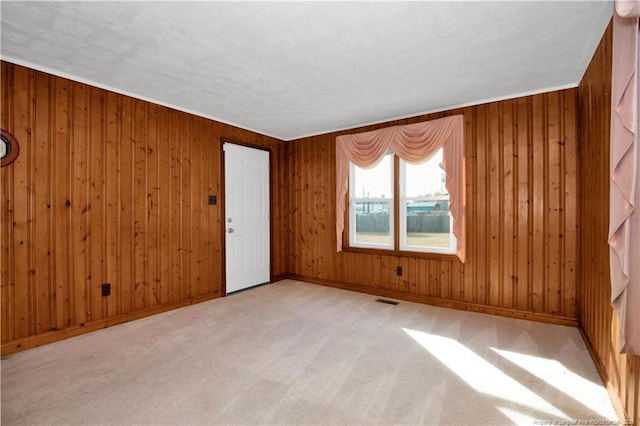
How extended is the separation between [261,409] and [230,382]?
386 millimetres

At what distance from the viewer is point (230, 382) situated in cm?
212

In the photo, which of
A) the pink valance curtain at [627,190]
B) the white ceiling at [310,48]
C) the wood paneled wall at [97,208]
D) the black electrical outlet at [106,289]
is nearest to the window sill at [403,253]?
the white ceiling at [310,48]

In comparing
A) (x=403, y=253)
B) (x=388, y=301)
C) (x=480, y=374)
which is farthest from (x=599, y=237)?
(x=388, y=301)

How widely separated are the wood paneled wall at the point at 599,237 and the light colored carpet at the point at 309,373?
0.60 feet

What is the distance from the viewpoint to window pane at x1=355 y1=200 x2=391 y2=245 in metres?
4.38

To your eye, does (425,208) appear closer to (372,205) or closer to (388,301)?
(372,205)

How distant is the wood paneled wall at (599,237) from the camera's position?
175 cm

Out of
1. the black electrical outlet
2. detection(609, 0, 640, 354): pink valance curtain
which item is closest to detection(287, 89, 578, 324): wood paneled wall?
detection(609, 0, 640, 354): pink valance curtain

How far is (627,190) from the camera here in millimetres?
1444

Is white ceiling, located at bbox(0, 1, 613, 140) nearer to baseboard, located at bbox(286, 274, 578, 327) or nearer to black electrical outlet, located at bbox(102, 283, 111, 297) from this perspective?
black electrical outlet, located at bbox(102, 283, 111, 297)

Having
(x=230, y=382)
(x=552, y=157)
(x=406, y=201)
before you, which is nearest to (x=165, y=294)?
(x=230, y=382)

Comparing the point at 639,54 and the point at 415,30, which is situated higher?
the point at 415,30

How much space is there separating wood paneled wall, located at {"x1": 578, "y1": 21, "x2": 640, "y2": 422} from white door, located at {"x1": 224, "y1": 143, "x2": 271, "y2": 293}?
13.0 feet

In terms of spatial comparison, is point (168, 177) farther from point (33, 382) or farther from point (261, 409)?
point (261, 409)
